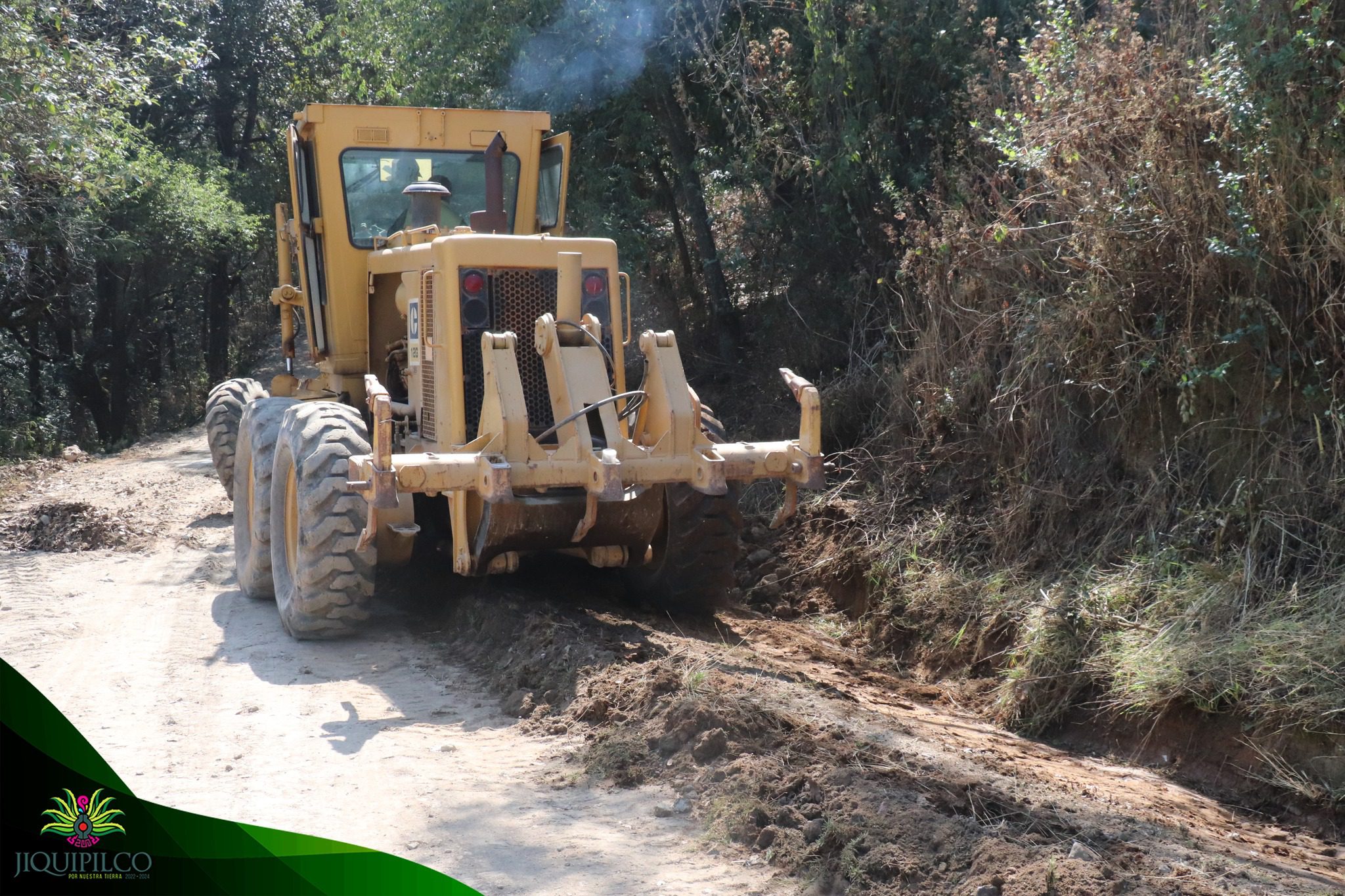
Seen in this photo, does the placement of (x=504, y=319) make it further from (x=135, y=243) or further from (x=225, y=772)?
(x=135, y=243)

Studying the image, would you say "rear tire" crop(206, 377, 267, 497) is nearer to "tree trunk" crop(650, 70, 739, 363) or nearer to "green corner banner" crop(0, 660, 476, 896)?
"tree trunk" crop(650, 70, 739, 363)

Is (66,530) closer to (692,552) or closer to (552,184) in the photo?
(552,184)

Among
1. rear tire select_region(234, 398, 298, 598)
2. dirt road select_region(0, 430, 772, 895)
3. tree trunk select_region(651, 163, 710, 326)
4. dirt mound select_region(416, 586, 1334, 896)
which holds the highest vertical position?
tree trunk select_region(651, 163, 710, 326)

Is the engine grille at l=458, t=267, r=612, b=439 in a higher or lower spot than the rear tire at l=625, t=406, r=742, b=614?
higher

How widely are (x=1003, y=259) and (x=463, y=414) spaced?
354 centimetres

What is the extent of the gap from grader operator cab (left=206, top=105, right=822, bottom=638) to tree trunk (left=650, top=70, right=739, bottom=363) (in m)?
3.42

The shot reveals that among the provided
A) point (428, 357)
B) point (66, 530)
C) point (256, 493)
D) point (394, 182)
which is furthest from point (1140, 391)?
point (66, 530)


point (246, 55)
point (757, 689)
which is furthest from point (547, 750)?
point (246, 55)

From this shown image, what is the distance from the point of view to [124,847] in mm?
3371

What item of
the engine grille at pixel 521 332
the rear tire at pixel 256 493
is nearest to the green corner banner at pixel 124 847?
the engine grille at pixel 521 332

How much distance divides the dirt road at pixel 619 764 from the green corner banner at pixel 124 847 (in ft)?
0.50

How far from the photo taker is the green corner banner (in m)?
3.22

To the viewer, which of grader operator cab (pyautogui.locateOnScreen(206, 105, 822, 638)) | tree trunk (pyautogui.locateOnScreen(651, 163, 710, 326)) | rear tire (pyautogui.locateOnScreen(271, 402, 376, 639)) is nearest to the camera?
grader operator cab (pyautogui.locateOnScreen(206, 105, 822, 638))

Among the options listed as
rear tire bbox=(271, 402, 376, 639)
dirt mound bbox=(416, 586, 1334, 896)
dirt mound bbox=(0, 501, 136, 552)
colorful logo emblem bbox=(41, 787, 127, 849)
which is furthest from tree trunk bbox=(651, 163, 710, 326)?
colorful logo emblem bbox=(41, 787, 127, 849)
